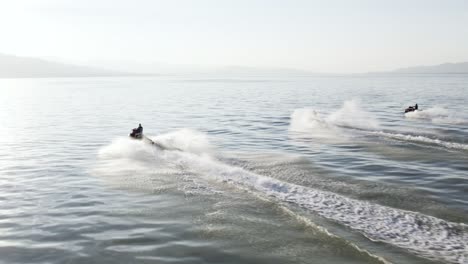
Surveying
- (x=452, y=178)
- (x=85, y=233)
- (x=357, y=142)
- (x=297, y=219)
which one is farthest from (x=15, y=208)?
(x=357, y=142)

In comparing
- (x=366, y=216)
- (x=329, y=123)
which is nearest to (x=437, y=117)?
(x=329, y=123)

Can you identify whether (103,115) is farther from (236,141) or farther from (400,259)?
(400,259)

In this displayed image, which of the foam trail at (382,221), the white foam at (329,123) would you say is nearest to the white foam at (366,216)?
the foam trail at (382,221)

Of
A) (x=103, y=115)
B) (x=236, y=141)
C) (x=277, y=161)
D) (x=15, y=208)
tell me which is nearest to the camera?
(x=15, y=208)

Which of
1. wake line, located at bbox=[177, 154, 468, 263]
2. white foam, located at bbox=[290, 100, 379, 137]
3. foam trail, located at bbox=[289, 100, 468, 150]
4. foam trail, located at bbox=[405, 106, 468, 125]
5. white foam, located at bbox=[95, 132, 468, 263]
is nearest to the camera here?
wake line, located at bbox=[177, 154, 468, 263]

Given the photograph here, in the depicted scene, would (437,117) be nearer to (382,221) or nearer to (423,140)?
(423,140)

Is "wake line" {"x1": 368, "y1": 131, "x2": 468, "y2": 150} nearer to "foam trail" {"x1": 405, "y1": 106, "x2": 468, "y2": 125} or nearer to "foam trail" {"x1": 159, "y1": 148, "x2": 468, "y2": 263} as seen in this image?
"foam trail" {"x1": 405, "y1": 106, "x2": 468, "y2": 125}

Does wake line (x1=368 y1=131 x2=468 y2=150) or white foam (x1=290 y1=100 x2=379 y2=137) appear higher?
wake line (x1=368 y1=131 x2=468 y2=150)

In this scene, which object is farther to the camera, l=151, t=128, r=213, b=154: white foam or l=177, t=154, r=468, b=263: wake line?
l=151, t=128, r=213, b=154: white foam

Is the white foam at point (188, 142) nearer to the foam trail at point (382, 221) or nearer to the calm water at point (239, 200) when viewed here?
the calm water at point (239, 200)

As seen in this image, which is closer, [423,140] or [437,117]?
[423,140]

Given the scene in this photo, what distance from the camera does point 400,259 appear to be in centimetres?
1180

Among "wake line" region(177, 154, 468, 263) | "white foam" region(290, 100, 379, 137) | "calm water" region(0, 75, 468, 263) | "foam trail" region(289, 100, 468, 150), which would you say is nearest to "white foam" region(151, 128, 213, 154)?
"calm water" region(0, 75, 468, 263)

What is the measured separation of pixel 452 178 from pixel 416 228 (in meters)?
8.91
